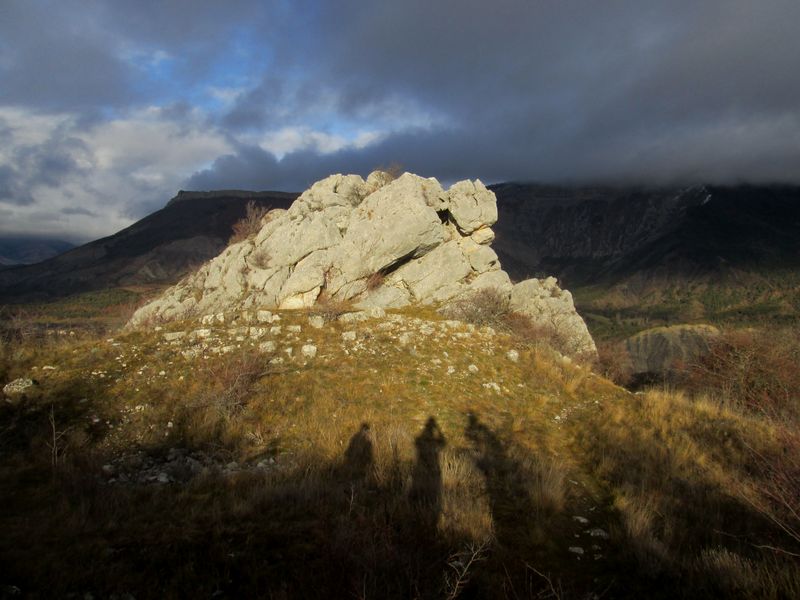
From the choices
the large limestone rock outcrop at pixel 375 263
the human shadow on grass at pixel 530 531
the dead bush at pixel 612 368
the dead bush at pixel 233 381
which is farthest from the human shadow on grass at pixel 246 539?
the dead bush at pixel 612 368

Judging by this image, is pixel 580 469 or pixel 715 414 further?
pixel 715 414

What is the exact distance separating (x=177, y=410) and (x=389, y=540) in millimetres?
7009

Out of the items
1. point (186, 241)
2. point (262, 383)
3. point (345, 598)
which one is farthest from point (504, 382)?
point (186, 241)

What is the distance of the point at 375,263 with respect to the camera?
2727 centimetres

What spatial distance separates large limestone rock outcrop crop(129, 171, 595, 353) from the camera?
89.2ft

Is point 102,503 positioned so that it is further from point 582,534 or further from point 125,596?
point 582,534

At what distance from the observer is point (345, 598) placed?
389 centimetres

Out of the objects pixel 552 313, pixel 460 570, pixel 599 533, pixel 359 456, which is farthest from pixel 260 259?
pixel 460 570

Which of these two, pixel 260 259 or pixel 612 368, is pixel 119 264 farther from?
pixel 612 368

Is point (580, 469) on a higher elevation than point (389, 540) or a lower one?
lower

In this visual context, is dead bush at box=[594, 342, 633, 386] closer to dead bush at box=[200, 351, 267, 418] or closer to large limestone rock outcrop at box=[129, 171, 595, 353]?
large limestone rock outcrop at box=[129, 171, 595, 353]

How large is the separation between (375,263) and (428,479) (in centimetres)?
2119

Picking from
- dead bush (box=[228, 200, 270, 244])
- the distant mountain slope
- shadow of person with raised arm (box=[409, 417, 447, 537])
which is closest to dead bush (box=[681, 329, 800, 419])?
shadow of person with raised arm (box=[409, 417, 447, 537])

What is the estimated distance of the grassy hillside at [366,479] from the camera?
4312mm
